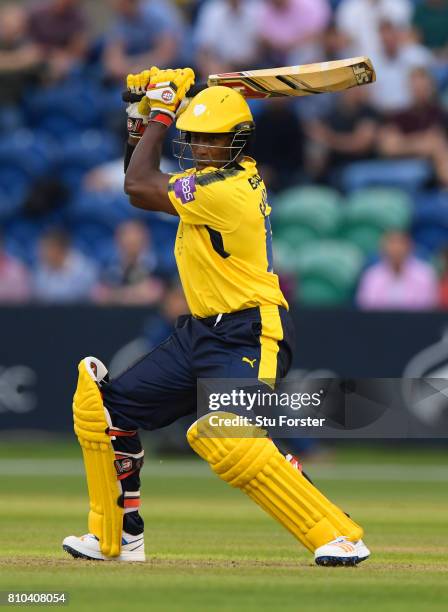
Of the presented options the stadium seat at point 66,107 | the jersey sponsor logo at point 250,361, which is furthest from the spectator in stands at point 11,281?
the jersey sponsor logo at point 250,361

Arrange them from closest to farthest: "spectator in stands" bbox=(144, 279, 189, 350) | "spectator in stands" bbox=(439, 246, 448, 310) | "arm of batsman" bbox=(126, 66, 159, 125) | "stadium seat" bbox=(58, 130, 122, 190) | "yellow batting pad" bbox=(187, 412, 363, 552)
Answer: "yellow batting pad" bbox=(187, 412, 363, 552)
"arm of batsman" bbox=(126, 66, 159, 125)
"spectator in stands" bbox=(144, 279, 189, 350)
"spectator in stands" bbox=(439, 246, 448, 310)
"stadium seat" bbox=(58, 130, 122, 190)

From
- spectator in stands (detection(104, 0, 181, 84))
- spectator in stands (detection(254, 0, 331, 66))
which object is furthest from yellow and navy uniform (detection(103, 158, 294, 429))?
spectator in stands (detection(104, 0, 181, 84))

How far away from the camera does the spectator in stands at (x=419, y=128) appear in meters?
15.7

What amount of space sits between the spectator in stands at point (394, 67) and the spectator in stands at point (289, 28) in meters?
0.81

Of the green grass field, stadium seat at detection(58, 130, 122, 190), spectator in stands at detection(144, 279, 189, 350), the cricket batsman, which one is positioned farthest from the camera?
stadium seat at detection(58, 130, 122, 190)

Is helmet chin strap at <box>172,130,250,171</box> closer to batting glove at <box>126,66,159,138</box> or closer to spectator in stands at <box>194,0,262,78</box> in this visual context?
batting glove at <box>126,66,159,138</box>

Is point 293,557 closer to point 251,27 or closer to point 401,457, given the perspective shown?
point 401,457

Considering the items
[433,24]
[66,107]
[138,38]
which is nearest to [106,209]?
[66,107]

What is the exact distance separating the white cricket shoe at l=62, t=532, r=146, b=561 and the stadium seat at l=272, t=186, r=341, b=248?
905cm

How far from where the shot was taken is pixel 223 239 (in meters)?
6.62

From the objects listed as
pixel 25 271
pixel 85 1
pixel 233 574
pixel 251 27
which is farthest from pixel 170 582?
pixel 85 1

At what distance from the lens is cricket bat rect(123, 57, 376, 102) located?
7.04m

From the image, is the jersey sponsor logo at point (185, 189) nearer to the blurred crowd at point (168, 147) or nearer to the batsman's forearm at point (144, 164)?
the batsman's forearm at point (144, 164)

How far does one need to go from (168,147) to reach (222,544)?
8.73m
